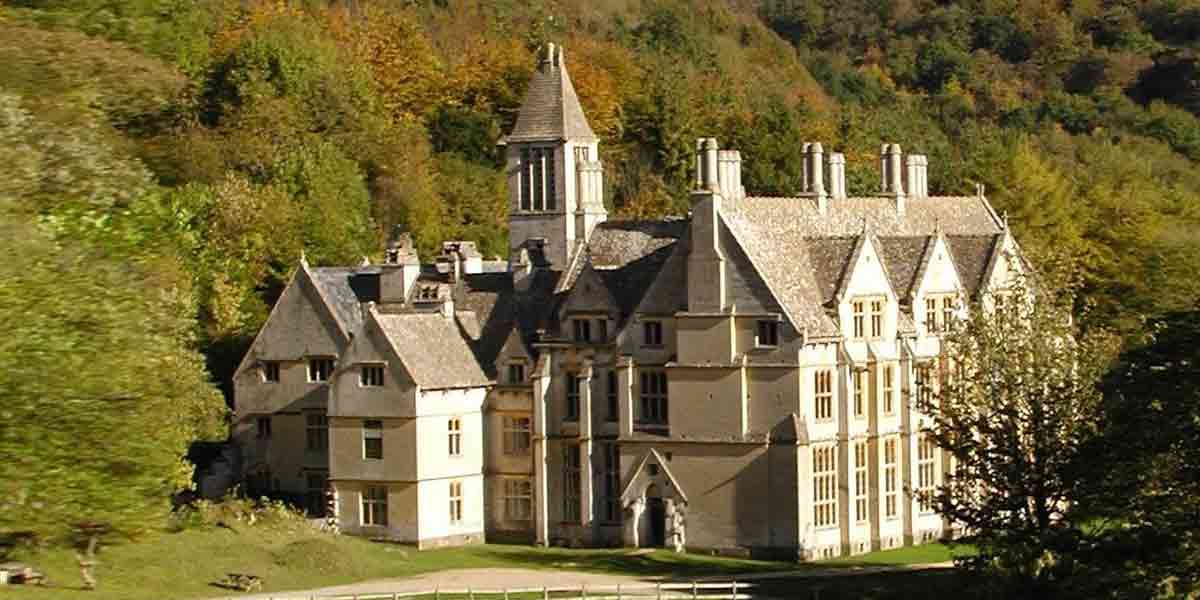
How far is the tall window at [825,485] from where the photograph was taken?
69375mm

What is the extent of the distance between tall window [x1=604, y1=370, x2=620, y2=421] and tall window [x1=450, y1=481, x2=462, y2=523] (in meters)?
4.67

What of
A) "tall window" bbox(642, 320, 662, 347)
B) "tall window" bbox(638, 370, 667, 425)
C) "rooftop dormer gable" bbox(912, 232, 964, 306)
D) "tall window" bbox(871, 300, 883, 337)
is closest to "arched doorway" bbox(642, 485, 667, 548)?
"tall window" bbox(638, 370, 667, 425)

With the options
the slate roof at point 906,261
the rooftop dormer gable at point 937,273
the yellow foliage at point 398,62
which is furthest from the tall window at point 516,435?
the yellow foliage at point 398,62

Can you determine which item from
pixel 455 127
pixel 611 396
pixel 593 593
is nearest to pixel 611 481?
pixel 611 396

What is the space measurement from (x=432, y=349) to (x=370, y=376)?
1883mm

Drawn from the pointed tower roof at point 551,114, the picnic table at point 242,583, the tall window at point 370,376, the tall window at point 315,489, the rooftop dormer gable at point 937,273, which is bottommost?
the picnic table at point 242,583

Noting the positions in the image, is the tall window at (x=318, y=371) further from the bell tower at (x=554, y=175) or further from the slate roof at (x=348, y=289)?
the bell tower at (x=554, y=175)

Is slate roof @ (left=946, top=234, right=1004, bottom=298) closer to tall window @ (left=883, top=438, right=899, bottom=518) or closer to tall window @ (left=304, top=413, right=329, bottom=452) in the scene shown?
tall window @ (left=883, top=438, right=899, bottom=518)

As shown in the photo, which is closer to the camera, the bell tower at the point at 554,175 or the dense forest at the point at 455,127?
the dense forest at the point at 455,127

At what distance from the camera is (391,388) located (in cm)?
7175

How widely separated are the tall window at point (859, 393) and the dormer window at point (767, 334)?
3522 mm

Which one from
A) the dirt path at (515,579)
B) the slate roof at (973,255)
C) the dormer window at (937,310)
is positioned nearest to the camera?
the dirt path at (515,579)

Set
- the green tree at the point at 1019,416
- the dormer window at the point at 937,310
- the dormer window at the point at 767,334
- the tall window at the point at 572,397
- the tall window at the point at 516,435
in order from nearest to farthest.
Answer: the green tree at the point at 1019,416
the dormer window at the point at 767,334
the tall window at the point at 572,397
the tall window at the point at 516,435
the dormer window at the point at 937,310

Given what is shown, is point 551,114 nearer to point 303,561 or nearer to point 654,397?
point 654,397
